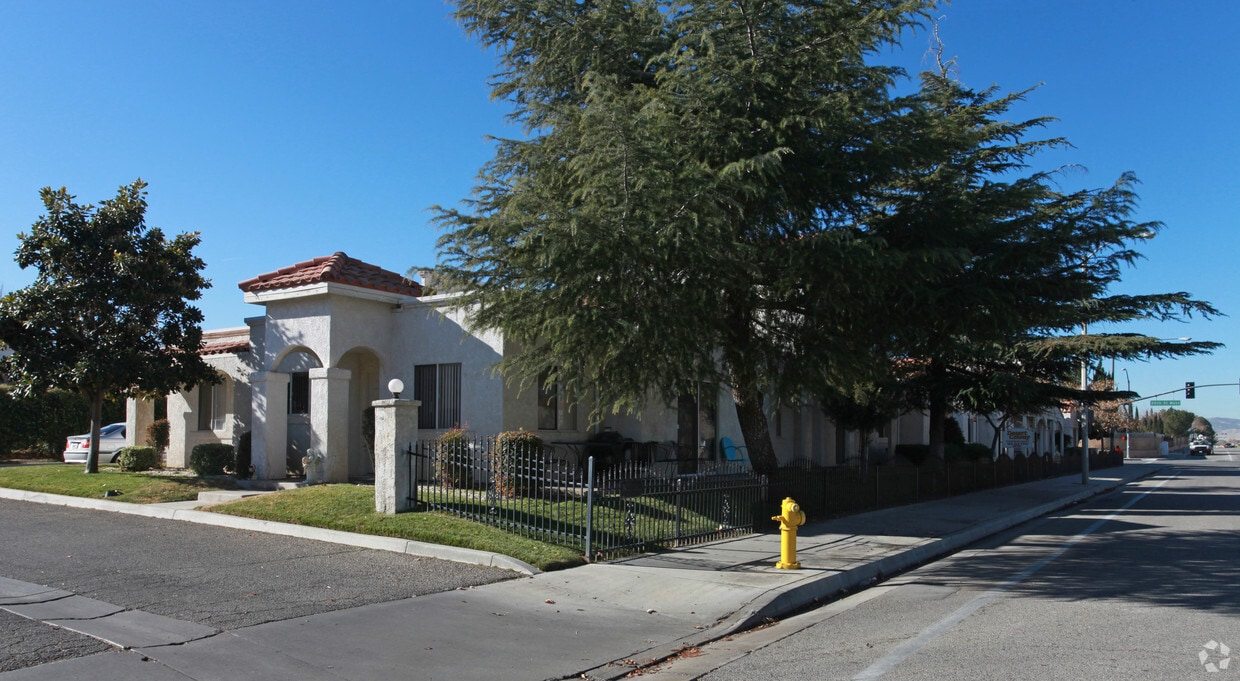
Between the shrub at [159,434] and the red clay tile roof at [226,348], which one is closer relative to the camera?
the red clay tile roof at [226,348]

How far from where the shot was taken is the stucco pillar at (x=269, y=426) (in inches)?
703

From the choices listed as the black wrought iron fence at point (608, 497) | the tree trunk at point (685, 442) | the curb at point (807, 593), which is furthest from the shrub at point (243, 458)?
the curb at point (807, 593)

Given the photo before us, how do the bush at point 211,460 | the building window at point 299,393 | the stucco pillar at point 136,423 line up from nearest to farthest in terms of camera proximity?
the bush at point 211,460, the building window at point 299,393, the stucco pillar at point 136,423

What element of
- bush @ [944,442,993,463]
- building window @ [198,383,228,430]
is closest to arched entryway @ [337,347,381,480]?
building window @ [198,383,228,430]

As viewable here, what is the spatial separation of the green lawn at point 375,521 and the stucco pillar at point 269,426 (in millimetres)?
2884

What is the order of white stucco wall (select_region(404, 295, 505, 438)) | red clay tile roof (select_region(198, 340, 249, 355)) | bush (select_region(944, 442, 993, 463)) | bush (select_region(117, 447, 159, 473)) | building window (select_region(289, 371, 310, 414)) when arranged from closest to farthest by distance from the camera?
white stucco wall (select_region(404, 295, 505, 438)) → bush (select_region(117, 447, 159, 473)) → building window (select_region(289, 371, 310, 414)) → red clay tile roof (select_region(198, 340, 249, 355)) → bush (select_region(944, 442, 993, 463))

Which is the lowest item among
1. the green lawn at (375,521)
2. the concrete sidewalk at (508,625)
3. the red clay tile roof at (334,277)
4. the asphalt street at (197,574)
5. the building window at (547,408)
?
the concrete sidewalk at (508,625)

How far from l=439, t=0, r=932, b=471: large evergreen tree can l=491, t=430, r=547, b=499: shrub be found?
4.13ft

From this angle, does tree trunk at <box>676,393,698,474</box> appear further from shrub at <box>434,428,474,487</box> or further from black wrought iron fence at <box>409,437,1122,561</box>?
shrub at <box>434,428,474,487</box>

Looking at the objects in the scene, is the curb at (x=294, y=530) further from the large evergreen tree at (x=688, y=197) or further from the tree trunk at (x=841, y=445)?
the tree trunk at (x=841, y=445)

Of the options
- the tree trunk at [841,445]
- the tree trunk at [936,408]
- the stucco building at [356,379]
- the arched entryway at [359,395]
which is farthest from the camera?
the tree trunk at [841,445]

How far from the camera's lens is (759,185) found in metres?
12.8

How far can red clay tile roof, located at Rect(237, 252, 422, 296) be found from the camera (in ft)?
58.9

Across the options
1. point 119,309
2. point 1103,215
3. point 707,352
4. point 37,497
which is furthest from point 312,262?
point 1103,215
